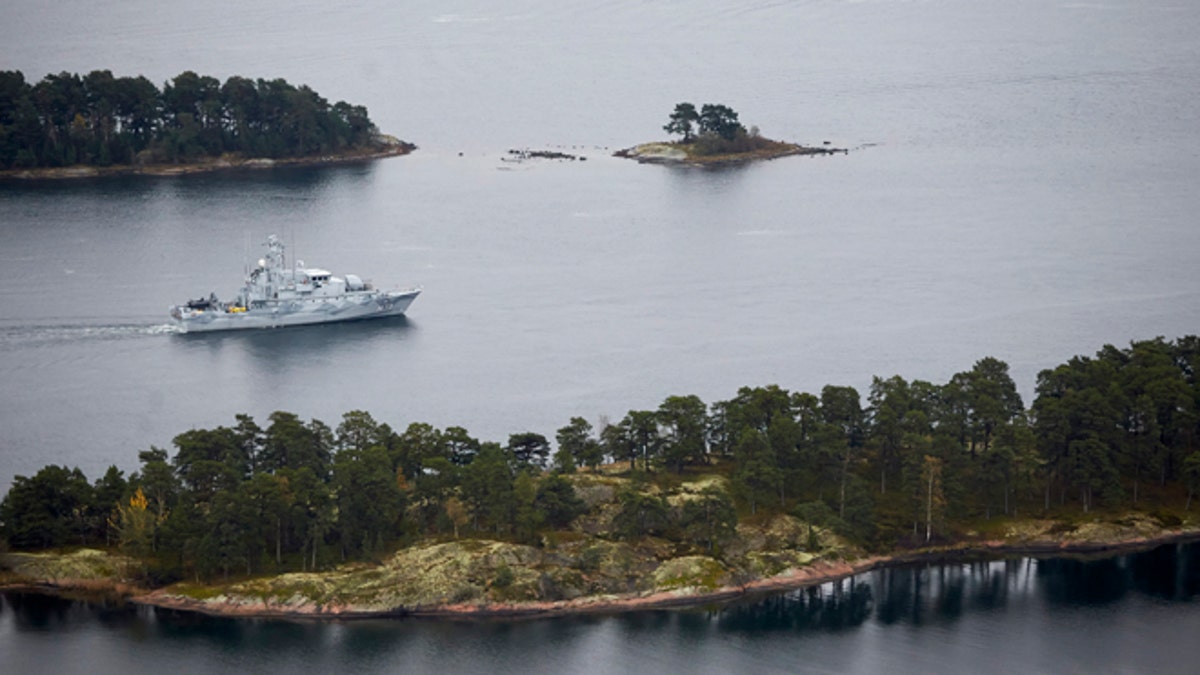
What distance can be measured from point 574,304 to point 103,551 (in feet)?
150

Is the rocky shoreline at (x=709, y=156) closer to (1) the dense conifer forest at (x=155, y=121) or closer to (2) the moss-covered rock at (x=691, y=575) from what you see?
(1) the dense conifer forest at (x=155, y=121)

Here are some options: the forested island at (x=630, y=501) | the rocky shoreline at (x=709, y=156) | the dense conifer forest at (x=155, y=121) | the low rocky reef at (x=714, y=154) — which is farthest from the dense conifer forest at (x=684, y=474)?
the low rocky reef at (x=714, y=154)

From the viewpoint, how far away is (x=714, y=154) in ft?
521

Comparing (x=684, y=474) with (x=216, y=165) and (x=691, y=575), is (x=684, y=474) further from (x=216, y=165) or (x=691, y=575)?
(x=216, y=165)

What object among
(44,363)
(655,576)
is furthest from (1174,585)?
(44,363)

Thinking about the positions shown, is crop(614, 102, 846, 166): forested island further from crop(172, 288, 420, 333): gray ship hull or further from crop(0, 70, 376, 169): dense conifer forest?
crop(172, 288, 420, 333): gray ship hull

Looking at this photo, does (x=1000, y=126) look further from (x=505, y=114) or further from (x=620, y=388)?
(x=620, y=388)

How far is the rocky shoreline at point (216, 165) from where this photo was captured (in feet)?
479

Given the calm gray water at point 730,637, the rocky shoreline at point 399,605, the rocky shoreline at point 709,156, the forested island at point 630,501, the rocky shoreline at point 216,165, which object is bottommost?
the calm gray water at point 730,637

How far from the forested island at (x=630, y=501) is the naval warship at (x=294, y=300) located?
2753 cm

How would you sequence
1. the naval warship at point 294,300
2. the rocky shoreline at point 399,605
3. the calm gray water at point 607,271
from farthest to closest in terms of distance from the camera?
1. the naval warship at point 294,300
2. the calm gray water at point 607,271
3. the rocky shoreline at point 399,605

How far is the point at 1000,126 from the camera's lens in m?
166

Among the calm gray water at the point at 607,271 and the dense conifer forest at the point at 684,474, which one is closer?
the dense conifer forest at the point at 684,474

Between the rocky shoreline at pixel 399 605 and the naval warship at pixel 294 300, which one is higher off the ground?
the naval warship at pixel 294 300
